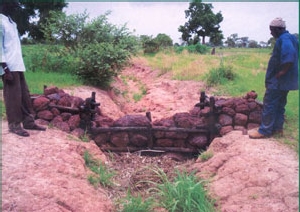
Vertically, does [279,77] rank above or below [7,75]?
below

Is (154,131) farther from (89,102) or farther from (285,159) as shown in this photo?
(285,159)

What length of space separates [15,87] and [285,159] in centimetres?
357

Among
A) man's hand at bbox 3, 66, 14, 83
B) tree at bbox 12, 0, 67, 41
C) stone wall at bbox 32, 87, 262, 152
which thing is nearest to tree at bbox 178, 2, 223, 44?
stone wall at bbox 32, 87, 262, 152

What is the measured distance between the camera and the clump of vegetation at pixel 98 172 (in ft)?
16.7

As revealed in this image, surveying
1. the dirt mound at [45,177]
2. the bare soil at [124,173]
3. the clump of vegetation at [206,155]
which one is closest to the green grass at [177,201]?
the bare soil at [124,173]

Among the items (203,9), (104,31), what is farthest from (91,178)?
(104,31)

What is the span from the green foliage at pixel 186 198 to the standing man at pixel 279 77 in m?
1.63

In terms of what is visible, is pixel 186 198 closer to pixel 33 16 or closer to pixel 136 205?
pixel 136 205

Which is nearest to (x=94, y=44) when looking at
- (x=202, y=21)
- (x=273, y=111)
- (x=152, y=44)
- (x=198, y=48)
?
(x=202, y=21)

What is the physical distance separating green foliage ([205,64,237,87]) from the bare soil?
16.5 feet

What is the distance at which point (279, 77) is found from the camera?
5426 millimetres

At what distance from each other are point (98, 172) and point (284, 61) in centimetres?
293

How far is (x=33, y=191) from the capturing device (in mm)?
3918

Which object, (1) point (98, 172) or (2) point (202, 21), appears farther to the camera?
(2) point (202, 21)
